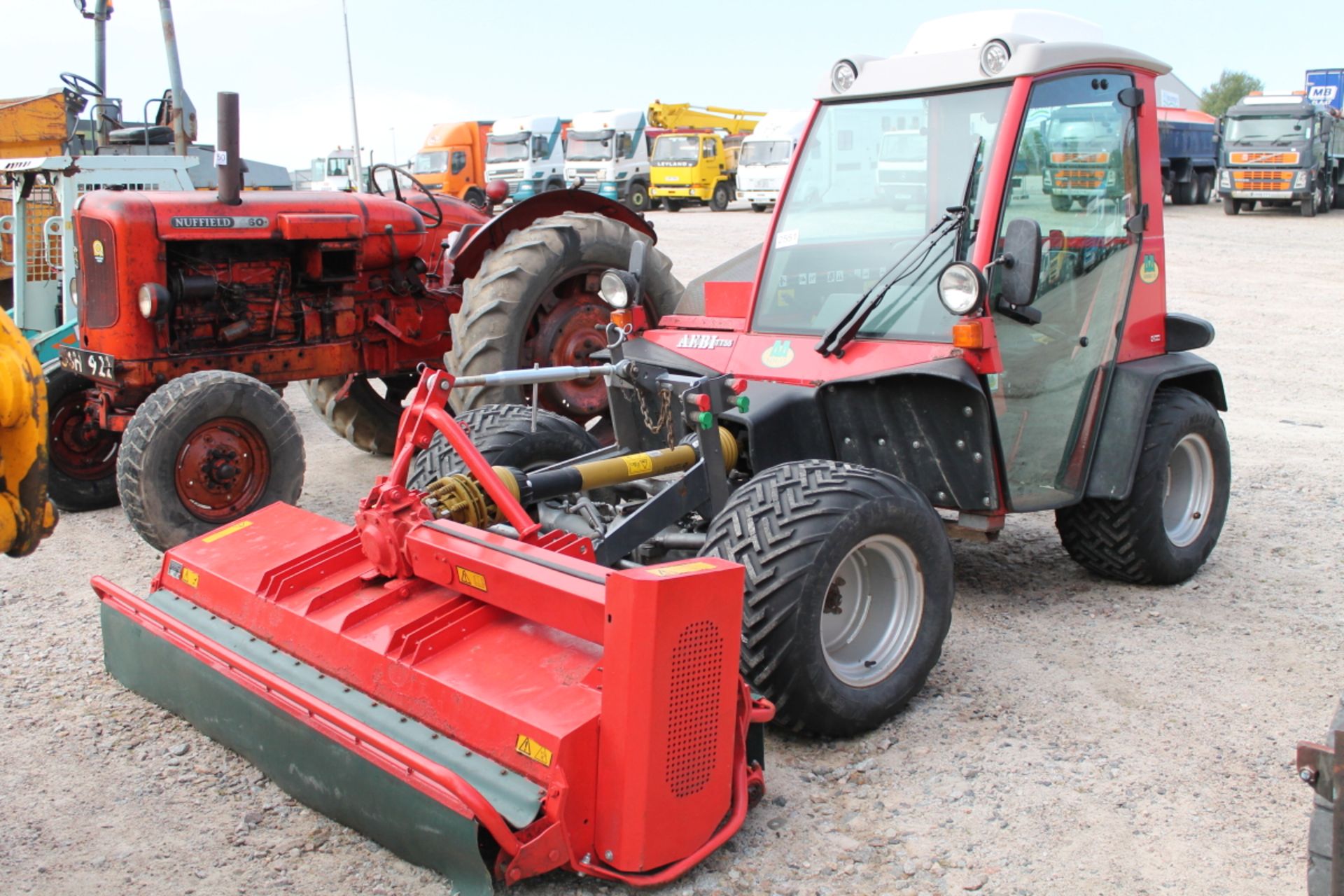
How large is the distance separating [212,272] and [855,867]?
479 cm

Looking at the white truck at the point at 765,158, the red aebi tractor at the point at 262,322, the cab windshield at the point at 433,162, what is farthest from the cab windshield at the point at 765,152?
the red aebi tractor at the point at 262,322

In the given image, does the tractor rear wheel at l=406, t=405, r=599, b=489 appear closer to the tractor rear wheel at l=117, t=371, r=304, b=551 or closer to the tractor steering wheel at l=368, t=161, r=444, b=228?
the tractor rear wheel at l=117, t=371, r=304, b=551

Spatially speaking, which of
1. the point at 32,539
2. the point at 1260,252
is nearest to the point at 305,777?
the point at 32,539

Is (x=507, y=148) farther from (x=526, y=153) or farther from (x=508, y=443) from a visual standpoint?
(x=508, y=443)

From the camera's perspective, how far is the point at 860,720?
3.62 meters

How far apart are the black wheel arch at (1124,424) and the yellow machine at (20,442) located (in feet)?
12.2

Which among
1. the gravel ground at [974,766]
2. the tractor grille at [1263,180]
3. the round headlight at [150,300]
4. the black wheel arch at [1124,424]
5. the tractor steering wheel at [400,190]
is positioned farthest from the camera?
the tractor grille at [1263,180]

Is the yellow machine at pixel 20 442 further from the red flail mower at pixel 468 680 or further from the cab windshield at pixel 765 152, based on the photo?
the cab windshield at pixel 765 152

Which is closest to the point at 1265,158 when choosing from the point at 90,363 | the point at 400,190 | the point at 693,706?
the point at 400,190

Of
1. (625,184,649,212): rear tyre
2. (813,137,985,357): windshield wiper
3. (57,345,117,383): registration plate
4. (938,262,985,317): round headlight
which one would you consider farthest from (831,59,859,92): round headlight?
(625,184,649,212): rear tyre

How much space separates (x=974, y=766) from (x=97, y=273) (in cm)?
486

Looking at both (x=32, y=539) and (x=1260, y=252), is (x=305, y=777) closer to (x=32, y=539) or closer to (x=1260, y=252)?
(x=32, y=539)

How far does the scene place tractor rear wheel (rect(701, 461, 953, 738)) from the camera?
Answer: 3.42m

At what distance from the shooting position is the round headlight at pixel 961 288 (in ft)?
13.3
